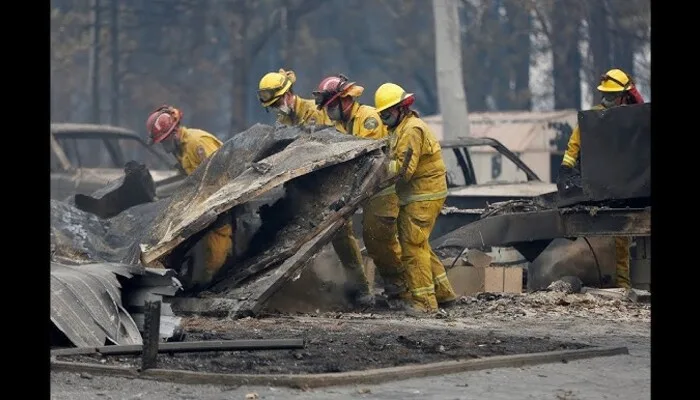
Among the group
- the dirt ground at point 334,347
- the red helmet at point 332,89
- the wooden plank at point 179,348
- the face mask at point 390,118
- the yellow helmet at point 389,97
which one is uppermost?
the red helmet at point 332,89

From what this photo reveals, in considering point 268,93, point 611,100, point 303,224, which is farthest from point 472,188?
point 303,224

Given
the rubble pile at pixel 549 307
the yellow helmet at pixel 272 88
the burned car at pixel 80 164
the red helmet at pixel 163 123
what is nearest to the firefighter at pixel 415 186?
the rubble pile at pixel 549 307

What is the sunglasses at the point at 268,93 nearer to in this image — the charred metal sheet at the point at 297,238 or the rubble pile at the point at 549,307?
the charred metal sheet at the point at 297,238

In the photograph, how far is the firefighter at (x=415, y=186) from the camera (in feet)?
35.4

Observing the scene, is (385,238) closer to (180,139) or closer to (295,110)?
(295,110)

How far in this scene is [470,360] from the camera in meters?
7.66

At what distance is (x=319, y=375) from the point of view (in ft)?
22.8

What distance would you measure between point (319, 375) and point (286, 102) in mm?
6030

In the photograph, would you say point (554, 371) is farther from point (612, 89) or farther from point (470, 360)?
point (612, 89)

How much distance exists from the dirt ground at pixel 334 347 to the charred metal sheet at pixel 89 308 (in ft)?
1.26

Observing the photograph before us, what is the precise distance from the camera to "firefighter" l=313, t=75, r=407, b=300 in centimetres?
1116

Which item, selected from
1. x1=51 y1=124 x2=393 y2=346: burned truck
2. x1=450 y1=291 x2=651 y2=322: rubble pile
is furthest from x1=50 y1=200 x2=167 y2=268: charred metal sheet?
x1=450 y1=291 x2=651 y2=322: rubble pile
